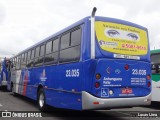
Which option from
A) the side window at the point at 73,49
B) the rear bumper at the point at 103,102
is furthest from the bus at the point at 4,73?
the rear bumper at the point at 103,102

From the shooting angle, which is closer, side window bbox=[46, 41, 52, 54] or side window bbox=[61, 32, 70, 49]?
side window bbox=[61, 32, 70, 49]

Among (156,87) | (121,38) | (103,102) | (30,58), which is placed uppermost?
(121,38)

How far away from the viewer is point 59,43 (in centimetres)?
944

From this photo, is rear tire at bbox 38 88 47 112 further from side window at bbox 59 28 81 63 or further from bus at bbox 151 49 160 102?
bus at bbox 151 49 160 102

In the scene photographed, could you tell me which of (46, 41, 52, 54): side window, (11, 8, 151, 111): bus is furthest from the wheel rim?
(46, 41, 52, 54): side window

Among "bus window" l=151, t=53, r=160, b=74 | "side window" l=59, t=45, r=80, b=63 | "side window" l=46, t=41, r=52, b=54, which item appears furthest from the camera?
"bus window" l=151, t=53, r=160, b=74

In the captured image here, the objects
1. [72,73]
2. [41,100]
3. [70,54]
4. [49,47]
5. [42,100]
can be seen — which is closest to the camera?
[72,73]

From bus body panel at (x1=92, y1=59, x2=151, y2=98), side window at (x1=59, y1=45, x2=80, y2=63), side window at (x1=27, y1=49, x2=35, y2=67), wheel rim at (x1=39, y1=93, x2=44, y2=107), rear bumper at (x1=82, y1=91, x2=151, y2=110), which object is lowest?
wheel rim at (x1=39, y1=93, x2=44, y2=107)

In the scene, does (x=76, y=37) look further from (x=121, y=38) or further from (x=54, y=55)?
(x=54, y=55)

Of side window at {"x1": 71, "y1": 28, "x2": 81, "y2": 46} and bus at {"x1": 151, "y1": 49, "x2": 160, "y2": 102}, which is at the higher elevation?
side window at {"x1": 71, "y1": 28, "x2": 81, "y2": 46}

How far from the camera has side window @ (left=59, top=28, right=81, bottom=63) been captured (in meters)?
7.92

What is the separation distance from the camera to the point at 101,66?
7.44 m

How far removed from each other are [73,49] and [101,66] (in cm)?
120

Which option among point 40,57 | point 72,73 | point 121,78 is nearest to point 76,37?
point 72,73
